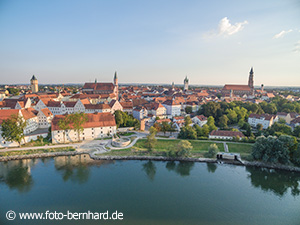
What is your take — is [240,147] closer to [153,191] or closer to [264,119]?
[264,119]

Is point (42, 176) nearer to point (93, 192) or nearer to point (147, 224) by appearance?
point (93, 192)

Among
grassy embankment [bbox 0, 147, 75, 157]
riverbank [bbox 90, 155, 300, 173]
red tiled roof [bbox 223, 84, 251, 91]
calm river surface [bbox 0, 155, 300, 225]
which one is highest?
red tiled roof [bbox 223, 84, 251, 91]

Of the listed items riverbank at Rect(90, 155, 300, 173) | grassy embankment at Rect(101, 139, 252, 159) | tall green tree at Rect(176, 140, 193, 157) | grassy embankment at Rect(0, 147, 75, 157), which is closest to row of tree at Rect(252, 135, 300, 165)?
riverbank at Rect(90, 155, 300, 173)

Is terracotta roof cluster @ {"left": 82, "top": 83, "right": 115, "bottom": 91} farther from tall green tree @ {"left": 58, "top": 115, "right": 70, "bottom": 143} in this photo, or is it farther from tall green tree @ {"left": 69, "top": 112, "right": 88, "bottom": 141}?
tall green tree @ {"left": 58, "top": 115, "right": 70, "bottom": 143}

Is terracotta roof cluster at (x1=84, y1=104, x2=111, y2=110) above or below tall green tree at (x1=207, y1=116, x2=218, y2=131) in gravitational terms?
above

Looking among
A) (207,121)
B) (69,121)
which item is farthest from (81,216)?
→ (207,121)

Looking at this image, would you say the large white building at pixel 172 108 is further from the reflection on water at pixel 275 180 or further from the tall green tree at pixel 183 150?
the reflection on water at pixel 275 180
